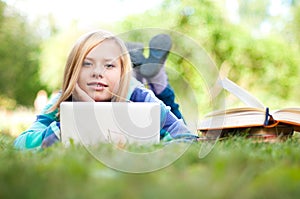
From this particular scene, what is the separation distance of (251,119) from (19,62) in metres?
12.4

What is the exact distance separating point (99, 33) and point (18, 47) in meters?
12.1

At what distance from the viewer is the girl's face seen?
6.63ft

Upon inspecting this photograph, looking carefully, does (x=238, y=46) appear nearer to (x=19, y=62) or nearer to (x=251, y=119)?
(x=19, y=62)

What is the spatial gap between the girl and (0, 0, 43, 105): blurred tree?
37.7 feet

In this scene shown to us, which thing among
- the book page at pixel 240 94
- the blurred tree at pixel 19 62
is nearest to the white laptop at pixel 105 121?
the book page at pixel 240 94

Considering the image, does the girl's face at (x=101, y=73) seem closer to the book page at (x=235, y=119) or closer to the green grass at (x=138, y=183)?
the book page at (x=235, y=119)

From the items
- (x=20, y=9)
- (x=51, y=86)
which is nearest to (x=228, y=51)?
(x=51, y=86)

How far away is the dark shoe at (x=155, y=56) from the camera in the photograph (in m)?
3.71

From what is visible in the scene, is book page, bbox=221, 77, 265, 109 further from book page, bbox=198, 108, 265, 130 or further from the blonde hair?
the blonde hair

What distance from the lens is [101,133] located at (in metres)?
1.55

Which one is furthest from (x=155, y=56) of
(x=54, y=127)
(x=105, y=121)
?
(x=105, y=121)

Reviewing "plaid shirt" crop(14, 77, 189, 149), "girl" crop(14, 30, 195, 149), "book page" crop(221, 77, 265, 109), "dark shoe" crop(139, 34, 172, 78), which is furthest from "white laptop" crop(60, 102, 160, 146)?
"dark shoe" crop(139, 34, 172, 78)

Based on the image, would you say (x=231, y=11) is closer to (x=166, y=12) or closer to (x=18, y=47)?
(x=166, y=12)

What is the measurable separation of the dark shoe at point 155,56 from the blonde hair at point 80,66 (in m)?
1.39
